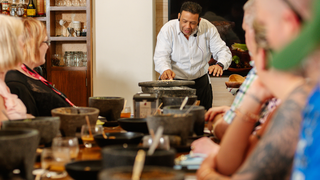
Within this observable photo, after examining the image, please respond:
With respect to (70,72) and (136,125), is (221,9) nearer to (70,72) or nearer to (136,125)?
(70,72)

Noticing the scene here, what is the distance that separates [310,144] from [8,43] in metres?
1.23

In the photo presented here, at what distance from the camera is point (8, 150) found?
2.37 feet

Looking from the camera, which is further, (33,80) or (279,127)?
(33,80)

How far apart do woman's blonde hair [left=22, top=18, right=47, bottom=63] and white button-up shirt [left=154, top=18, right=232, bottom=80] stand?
1856mm

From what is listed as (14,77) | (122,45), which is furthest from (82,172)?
(122,45)

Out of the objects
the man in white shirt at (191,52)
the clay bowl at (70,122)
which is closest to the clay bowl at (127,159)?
the clay bowl at (70,122)

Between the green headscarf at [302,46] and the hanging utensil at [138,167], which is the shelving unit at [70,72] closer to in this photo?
the hanging utensil at [138,167]

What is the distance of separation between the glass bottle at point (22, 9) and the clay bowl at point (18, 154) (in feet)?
13.0

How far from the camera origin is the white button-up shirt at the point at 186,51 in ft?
12.4

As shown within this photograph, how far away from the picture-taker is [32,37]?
1968 millimetres

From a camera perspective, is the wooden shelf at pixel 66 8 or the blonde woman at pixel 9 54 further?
the wooden shelf at pixel 66 8

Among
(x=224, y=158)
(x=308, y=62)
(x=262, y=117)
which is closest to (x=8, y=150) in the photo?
(x=224, y=158)

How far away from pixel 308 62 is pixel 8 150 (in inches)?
24.4

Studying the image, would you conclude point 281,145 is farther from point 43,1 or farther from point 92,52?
point 43,1
